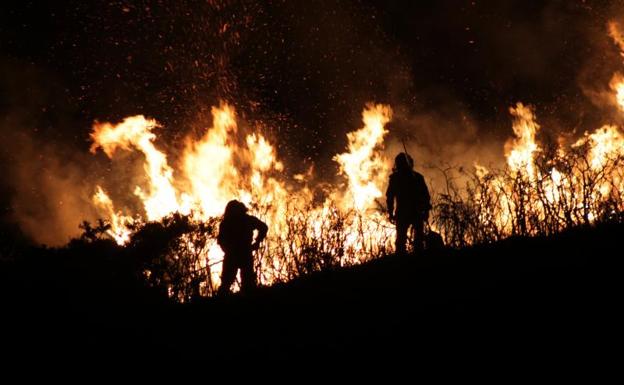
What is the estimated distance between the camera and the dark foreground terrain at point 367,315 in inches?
90.7

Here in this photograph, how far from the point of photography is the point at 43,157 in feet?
58.0

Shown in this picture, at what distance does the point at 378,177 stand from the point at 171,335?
10.1 meters

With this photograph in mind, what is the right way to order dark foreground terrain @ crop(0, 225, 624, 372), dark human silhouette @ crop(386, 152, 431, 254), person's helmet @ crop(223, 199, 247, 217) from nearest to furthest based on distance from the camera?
dark foreground terrain @ crop(0, 225, 624, 372) → dark human silhouette @ crop(386, 152, 431, 254) → person's helmet @ crop(223, 199, 247, 217)

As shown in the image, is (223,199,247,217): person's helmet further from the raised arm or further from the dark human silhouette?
the dark human silhouette

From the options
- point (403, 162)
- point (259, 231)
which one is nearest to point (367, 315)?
point (259, 231)

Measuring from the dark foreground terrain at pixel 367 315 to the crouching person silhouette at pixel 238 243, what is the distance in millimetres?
1837

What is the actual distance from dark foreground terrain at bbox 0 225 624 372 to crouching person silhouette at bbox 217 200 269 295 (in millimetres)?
1837

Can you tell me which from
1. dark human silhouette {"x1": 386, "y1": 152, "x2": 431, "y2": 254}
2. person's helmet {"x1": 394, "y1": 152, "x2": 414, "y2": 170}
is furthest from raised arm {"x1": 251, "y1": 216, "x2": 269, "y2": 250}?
person's helmet {"x1": 394, "y1": 152, "x2": 414, "y2": 170}

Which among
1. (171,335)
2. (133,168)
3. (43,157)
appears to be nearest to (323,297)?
(171,335)

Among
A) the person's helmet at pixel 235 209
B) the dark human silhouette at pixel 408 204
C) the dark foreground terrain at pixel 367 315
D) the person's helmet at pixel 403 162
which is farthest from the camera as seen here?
the person's helmet at pixel 235 209

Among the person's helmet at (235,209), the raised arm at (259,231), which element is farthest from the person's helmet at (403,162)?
the person's helmet at (235,209)

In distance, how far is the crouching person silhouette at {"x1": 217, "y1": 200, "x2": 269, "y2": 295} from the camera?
6.45 metres

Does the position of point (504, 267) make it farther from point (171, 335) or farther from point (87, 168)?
point (87, 168)

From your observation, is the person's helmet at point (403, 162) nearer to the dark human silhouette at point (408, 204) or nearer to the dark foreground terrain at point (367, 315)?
the dark human silhouette at point (408, 204)
